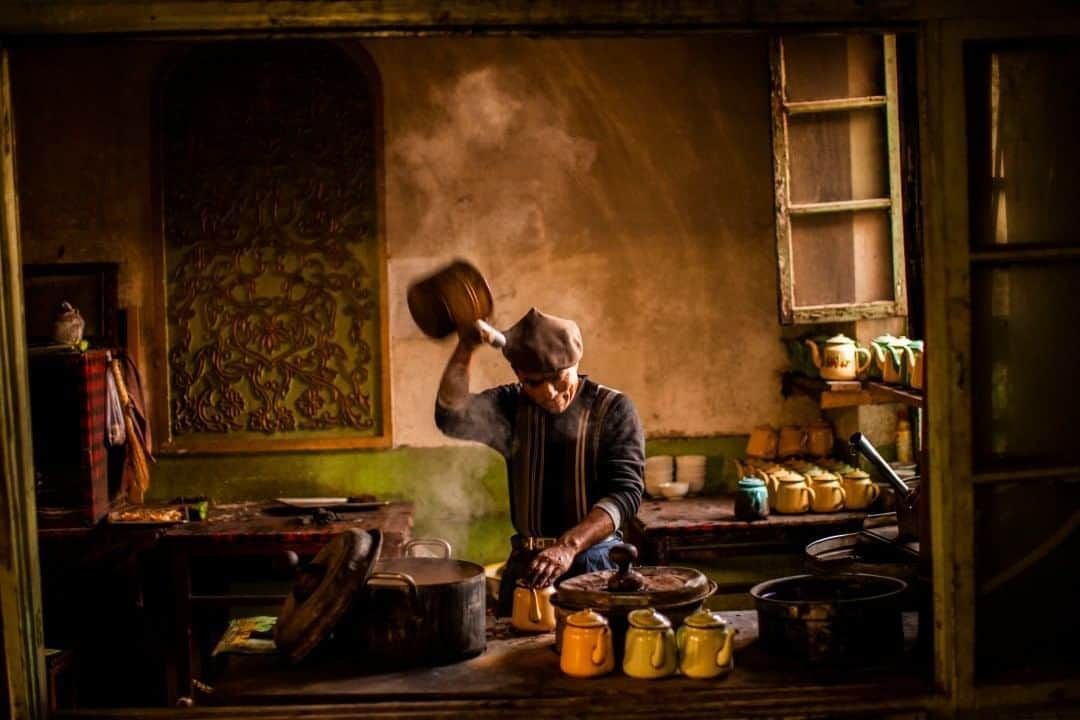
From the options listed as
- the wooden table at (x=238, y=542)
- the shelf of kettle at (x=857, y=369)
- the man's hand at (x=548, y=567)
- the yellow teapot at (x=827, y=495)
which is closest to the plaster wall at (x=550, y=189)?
the shelf of kettle at (x=857, y=369)

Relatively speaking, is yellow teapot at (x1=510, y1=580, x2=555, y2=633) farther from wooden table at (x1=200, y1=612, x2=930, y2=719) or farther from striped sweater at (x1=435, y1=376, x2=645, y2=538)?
striped sweater at (x1=435, y1=376, x2=645, y2=538)

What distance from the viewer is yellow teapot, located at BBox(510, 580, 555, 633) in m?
3.49

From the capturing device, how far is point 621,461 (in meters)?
4.59

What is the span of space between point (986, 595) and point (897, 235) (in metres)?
3.20

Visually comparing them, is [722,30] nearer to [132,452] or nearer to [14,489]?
[14,489]

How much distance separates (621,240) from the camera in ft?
22.0

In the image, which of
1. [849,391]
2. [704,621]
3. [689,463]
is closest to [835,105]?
[849,391]

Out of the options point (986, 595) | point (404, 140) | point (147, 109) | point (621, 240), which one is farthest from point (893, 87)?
point (147, 109)

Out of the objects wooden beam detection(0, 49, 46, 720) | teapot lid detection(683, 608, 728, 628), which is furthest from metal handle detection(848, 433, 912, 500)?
wooden beam detection(0, 49, 46, 720)

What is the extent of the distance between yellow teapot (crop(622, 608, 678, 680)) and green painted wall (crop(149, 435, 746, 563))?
12.0 ft

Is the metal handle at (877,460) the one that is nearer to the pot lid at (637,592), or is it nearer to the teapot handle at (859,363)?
the teapot handle at (859,363)

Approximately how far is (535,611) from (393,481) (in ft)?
10.8

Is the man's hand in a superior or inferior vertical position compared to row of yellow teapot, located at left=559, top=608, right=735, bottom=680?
superior

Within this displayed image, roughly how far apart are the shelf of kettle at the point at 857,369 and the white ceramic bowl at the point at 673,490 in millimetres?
867
